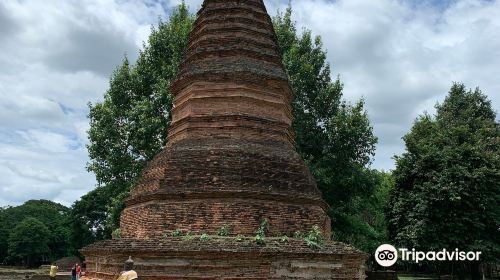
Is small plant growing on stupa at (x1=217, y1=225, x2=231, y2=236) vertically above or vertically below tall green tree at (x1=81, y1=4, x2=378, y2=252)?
below

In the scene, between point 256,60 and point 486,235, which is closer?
point 256,60

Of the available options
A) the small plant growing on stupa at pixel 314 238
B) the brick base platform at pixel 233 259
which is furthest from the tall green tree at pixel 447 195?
the brick base platform at pixel 233 259

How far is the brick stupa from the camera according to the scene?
1002 cm

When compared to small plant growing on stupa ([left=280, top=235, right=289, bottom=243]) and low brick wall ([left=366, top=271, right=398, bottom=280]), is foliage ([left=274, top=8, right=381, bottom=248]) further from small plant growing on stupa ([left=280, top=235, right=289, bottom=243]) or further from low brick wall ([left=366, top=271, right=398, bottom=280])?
small plant growing on stupa ([left=280, top=235, right=289, bottom=243])

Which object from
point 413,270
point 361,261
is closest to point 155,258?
point 361,261

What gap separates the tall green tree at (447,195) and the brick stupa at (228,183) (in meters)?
12.4

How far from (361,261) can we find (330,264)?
100 centimetres

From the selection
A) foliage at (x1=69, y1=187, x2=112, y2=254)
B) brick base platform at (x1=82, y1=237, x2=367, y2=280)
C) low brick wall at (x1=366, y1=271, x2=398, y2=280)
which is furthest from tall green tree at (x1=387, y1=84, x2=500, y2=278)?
foliage at (x1=69, y1=187, x2=112, y2=254)

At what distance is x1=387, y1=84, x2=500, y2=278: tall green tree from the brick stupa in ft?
40.8

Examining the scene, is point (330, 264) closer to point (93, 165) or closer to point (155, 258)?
point (155, 258)

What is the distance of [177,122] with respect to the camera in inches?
546

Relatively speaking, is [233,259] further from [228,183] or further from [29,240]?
[29,240]

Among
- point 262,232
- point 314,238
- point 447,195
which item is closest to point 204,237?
point 262,232

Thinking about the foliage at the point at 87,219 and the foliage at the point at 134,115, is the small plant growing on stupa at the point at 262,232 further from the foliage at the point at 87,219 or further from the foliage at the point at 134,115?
the foliage at the point at 87,219
